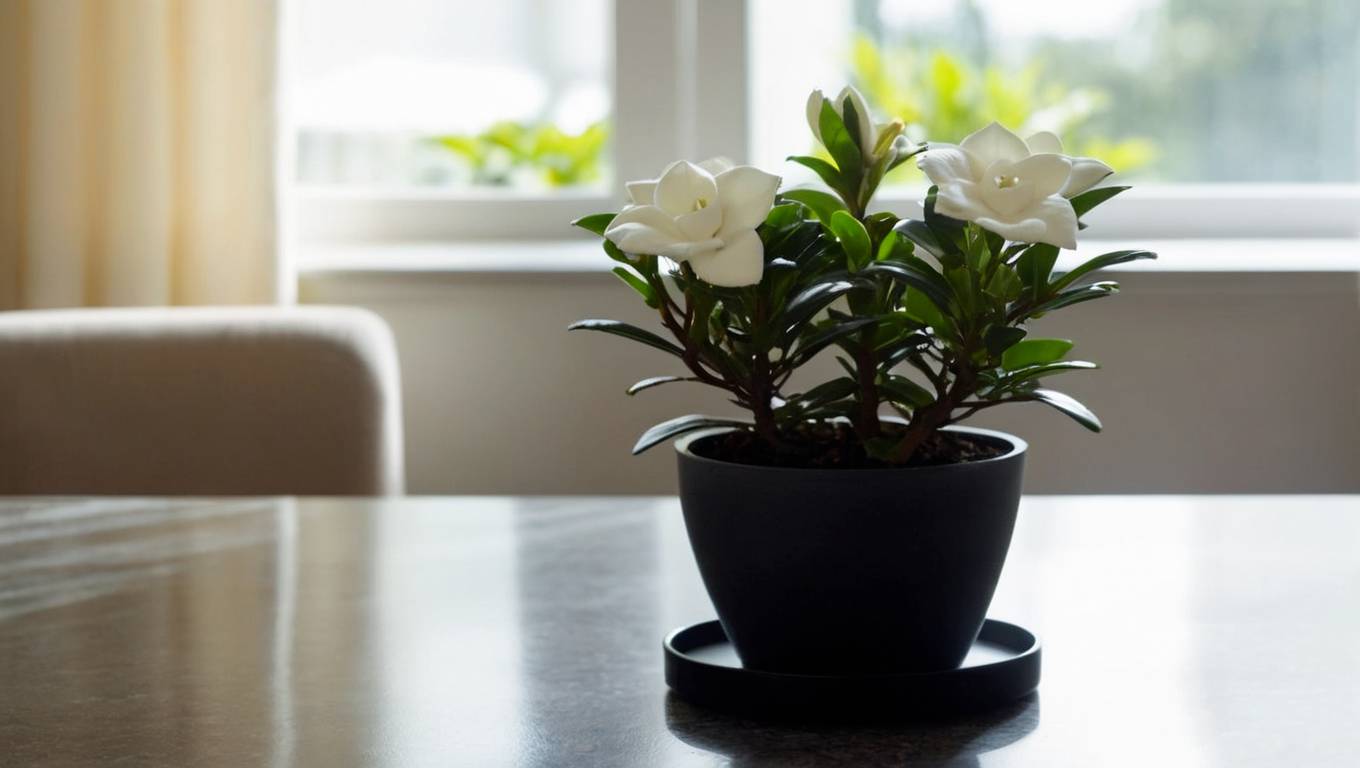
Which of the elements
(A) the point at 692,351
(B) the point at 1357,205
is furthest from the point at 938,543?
(B) the point at 1357,205

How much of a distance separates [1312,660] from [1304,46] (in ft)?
6.81

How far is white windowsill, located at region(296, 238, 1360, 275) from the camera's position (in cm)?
223

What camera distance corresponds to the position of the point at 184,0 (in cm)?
223

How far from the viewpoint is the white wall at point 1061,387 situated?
87.9 inches

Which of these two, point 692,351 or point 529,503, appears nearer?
point 692,351

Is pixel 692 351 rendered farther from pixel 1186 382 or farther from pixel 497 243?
pixel 497 243

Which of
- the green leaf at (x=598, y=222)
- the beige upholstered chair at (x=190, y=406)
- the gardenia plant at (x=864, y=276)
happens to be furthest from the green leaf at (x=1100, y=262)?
the beige upholstered chair at (x=190, y=406)

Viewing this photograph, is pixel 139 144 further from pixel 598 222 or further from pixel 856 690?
pixel 856 690

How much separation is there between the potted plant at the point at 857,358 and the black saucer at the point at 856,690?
0.05 feet

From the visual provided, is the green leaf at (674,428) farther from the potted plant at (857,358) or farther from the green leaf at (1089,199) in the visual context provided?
the green leaf at (1089,199)

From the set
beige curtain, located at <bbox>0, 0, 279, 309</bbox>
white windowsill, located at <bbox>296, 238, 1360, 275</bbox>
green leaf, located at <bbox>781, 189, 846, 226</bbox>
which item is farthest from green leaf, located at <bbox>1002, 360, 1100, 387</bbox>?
beige curtain, located at <bbox>0, 0, 279, 309</bbox>

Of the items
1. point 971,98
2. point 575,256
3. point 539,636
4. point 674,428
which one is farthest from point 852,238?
point 971,98

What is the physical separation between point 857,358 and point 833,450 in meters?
0.05

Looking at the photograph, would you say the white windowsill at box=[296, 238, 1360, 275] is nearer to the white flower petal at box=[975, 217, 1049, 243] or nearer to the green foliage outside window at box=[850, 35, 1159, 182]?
the green foliage outside window at box=[850, 35, 1159, 182]
